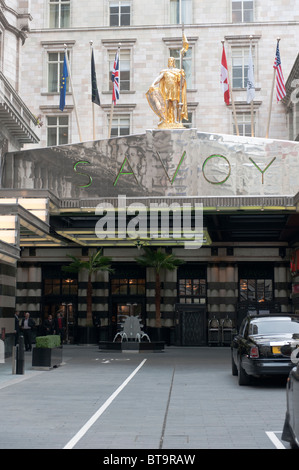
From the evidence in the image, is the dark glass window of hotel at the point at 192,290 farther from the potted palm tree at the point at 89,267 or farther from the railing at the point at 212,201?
the railing at the point at 212,201

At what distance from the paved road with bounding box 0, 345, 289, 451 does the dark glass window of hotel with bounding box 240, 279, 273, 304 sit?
55.6 feet

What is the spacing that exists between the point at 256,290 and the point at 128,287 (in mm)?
7371

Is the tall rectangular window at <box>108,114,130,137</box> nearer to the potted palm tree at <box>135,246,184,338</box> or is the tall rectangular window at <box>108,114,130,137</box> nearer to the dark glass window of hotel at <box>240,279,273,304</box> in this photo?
the potted palm tree at <box>135,246,184,338</box>

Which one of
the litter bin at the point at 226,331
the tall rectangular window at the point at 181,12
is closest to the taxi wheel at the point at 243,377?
the litter bin at the point at 226,331

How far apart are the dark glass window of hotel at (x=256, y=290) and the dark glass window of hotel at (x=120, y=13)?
1917 cm

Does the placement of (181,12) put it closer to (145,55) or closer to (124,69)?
(145,55)

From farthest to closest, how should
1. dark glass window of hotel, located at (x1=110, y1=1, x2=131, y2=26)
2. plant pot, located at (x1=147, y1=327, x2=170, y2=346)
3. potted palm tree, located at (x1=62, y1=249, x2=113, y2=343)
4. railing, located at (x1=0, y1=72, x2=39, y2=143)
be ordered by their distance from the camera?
dark glass window of hotel, located at (x1=110, y1=1, x2=131, y2=26), plant pot, located at (x1=147, y1=327, x2=170, y2=346), potted palm tree, located at (x1=62, y1=249, x2=113, y2=343), railing, located at (x1=0, y1=72, x2=39, y2=143)

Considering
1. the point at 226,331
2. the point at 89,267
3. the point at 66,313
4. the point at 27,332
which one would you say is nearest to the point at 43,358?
the point at 27,332

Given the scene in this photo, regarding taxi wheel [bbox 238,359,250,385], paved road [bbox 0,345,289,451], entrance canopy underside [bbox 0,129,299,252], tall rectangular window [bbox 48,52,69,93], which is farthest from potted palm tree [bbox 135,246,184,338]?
taxi wheel [bbox 238,359,250,385]

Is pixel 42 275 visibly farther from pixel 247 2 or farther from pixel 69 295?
pixel 247 2

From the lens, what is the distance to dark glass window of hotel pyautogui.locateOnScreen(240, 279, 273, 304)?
39094mm

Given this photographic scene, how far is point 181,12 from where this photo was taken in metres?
45.2

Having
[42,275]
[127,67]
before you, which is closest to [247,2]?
[127,67]
